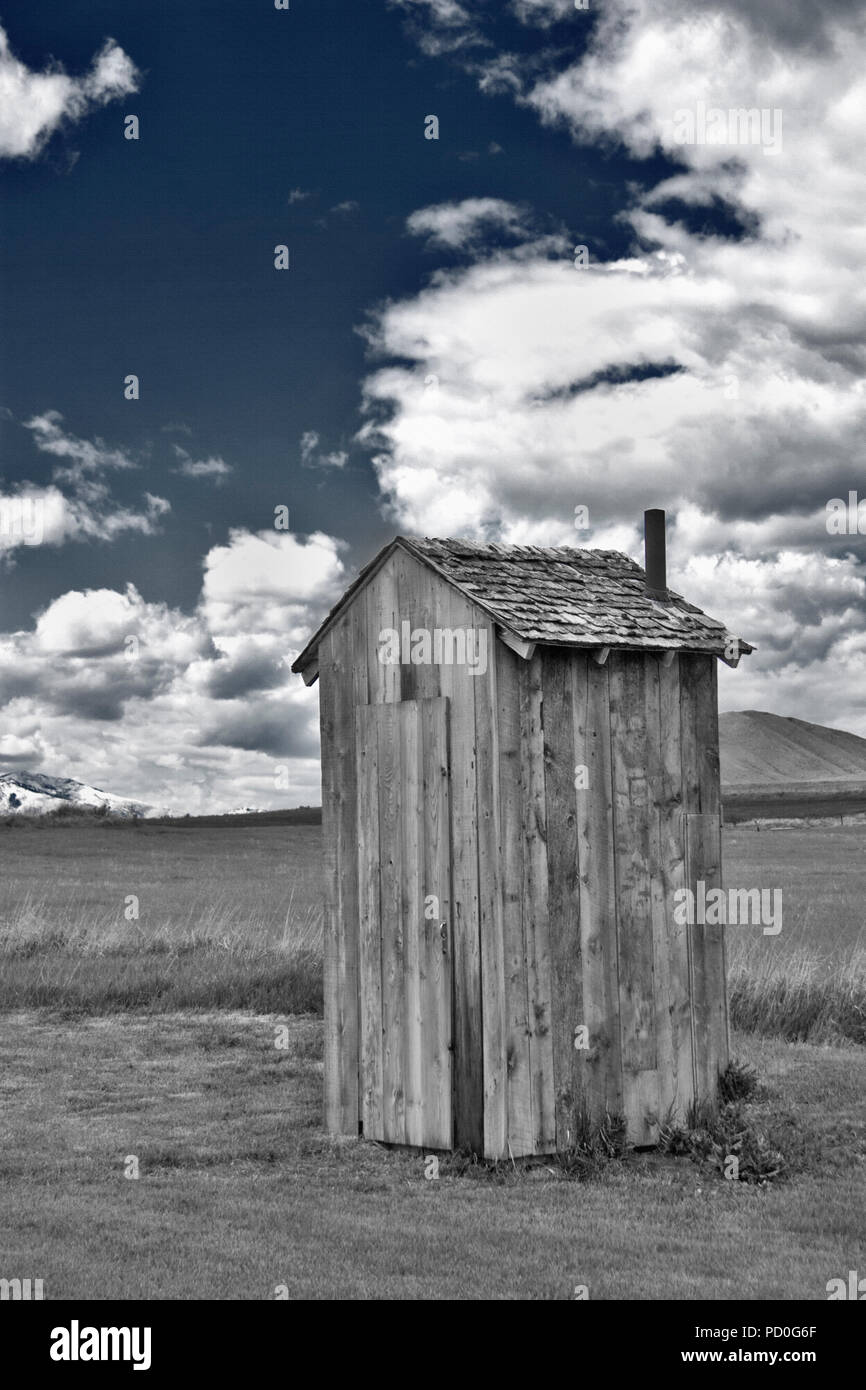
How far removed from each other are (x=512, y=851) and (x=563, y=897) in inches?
22.2

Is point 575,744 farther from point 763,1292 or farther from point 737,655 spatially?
point 763,1292

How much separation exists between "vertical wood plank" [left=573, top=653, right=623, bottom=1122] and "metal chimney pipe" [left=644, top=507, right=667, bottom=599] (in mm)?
1748

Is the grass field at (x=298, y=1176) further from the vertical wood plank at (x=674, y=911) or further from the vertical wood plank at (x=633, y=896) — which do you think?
the vertical wood plank at (x=674, y=911)

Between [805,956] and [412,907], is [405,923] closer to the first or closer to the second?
[412,907]

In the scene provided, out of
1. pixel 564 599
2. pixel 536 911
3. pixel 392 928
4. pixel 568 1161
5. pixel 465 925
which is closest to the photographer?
pixel 568 1161

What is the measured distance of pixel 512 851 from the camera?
9133 mm

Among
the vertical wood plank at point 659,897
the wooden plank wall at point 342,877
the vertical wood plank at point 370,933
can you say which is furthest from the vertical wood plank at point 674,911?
the wooden plank wall at point 342,877

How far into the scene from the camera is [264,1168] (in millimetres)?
9492

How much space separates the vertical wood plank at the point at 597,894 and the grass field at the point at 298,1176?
0.63 m

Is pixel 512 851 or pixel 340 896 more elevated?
pixel 512 851

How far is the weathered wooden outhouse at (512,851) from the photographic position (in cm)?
919

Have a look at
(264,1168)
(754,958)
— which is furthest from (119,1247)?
(754,958)

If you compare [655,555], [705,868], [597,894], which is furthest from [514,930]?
[655,555]
